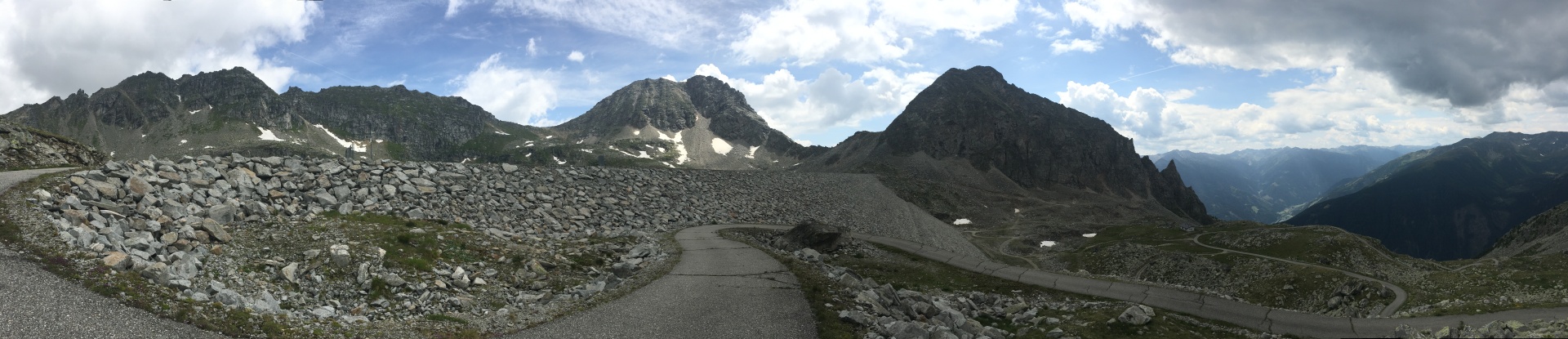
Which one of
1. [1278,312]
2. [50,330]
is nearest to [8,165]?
[50,330]

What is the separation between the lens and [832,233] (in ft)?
159

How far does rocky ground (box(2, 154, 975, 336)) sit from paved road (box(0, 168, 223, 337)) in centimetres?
64

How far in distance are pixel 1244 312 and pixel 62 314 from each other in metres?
43.8

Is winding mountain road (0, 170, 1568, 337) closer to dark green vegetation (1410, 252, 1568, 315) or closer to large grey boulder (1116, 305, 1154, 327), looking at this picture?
dark green vegetation (1410, 252, 1568, 315)

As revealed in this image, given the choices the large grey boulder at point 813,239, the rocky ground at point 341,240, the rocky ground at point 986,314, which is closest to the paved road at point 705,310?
the rocky ground at point 986,314

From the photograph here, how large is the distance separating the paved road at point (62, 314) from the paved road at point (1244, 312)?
3825 cm

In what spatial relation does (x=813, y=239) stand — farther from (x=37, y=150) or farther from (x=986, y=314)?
(x=37, y=150)

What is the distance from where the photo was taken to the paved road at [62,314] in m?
14.8

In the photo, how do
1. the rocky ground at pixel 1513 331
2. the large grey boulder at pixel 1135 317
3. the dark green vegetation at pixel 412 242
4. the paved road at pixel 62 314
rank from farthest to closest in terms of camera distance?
1. the dark green vegetation at pixel 412 242
2. the large grey boulder at pixel 1135 317
3. the paved road at pixel 62 314
4. the rocky ground at pixel 1513 331

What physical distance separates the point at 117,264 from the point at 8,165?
86.9ft

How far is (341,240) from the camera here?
26688mm

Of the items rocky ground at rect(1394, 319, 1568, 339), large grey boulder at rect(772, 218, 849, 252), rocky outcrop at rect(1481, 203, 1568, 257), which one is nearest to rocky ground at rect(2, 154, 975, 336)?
large grey boulder at rect(772, 218, 849, 252)

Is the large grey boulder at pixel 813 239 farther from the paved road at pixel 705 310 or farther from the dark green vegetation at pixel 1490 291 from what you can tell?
the dark green vegetation at pixel 1490 291

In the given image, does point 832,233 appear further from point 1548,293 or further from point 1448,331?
point 1548,293
